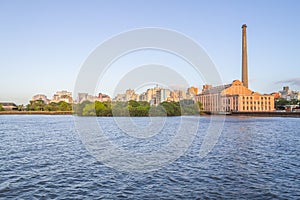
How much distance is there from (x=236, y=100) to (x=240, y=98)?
113 inches

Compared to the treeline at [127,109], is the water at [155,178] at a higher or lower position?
lower

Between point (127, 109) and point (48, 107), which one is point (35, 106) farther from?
point (127, 109)

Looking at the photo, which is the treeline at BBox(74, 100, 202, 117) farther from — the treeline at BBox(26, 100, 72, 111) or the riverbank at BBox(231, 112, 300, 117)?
the treeline at BBox(26, 100, 72, 111)

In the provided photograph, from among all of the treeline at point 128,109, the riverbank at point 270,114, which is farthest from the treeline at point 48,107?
the riverbank at point 270,114

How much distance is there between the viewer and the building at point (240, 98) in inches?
5399

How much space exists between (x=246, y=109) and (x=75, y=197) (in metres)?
136

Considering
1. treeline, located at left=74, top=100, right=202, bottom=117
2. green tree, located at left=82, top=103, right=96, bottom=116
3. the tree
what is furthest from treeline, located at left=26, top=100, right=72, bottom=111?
green tree, located at left=82, top=103, right=96, bottom=116

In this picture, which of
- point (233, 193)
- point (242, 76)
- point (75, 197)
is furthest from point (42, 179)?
point (242, 76)

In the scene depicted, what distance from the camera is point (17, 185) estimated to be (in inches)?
514

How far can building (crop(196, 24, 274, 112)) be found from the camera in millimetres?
137125

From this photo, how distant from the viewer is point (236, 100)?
139m

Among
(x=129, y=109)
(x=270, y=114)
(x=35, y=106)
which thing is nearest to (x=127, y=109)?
(x=129, y=109)

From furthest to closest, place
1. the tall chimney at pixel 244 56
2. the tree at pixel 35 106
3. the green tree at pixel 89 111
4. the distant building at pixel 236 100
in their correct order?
the tree at pixel 35 106 < the distant building at pixel 236 100 < the tall chimney at pixel 244 56 < the green tree at pixel 89 111

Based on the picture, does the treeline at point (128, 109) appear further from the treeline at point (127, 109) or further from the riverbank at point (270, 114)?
the riverbank at point (270, 114)
